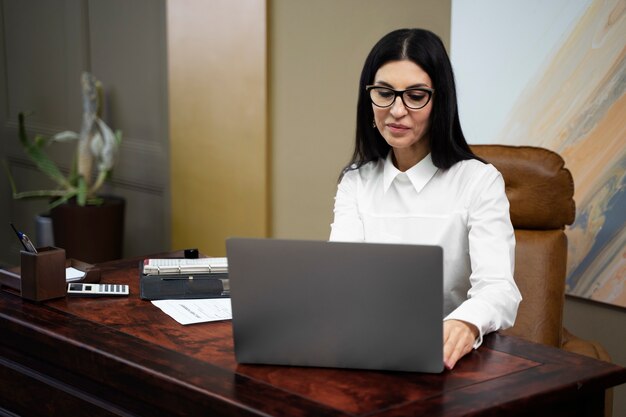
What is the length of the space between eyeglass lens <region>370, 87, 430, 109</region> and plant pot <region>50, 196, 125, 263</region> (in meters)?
2.65

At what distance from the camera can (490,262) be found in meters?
1.96

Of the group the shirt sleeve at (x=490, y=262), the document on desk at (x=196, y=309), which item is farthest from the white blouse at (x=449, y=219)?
the document on desk at (x=196, y=309)

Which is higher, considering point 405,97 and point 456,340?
point 405,97

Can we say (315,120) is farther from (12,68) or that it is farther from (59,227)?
(12,68)

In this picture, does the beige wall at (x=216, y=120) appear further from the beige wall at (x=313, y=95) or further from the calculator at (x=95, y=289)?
the calculator at (x=95, y=289)

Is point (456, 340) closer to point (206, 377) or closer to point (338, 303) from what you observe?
point (338, 303)

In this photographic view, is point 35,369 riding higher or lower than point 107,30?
lower

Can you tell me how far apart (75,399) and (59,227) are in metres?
2.68

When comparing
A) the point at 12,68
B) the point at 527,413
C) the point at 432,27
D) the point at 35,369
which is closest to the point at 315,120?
the point at 432,27

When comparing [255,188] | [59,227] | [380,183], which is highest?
[380,183]

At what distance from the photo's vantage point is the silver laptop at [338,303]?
4.96 ft

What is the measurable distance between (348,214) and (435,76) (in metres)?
0.46

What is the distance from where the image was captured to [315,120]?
3.64 metres

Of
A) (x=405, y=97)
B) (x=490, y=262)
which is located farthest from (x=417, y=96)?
(x=490, y=262)
